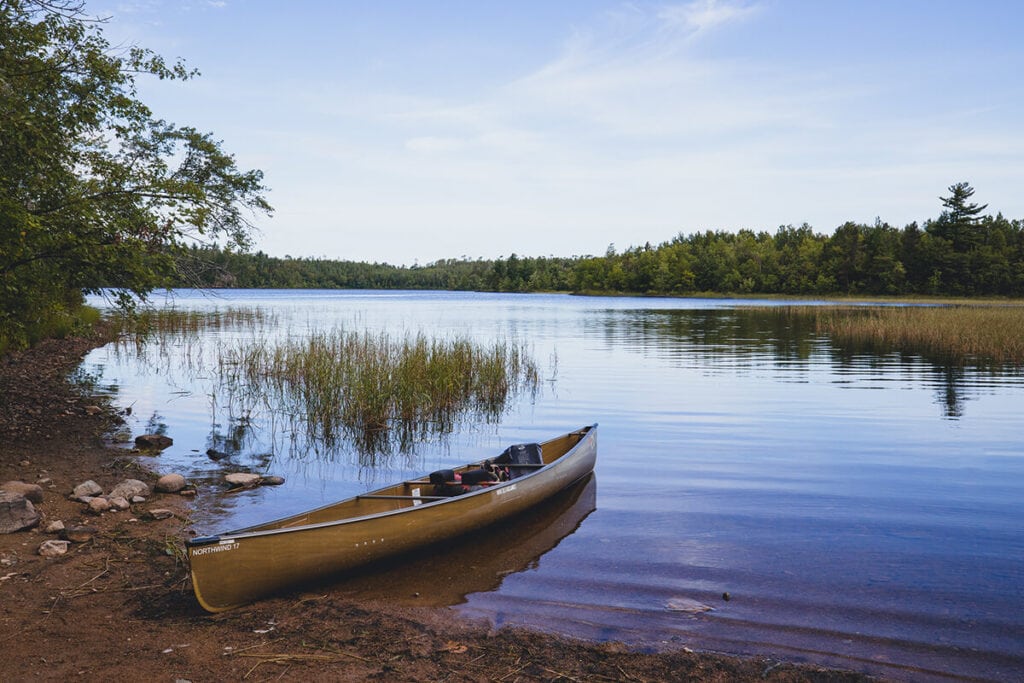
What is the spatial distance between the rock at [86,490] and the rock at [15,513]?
958 millimetres

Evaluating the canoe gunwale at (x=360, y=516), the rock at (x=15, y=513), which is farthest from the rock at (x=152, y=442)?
the canoe gunwale at (x=360, y=516)

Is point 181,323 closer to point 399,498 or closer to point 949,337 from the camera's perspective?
point 399,498

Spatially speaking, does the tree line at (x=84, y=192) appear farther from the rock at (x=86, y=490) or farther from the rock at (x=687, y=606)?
the rock at (x=687, y=606)

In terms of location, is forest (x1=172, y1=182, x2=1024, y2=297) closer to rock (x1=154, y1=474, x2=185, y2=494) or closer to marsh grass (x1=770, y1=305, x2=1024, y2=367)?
marsh grass (x1=770, y1=305, x2=1024, y2=367)

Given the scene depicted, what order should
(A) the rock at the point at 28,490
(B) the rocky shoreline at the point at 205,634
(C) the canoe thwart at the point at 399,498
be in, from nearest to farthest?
1. (B) the rocky shoreline at the point at 205,634
2. (C) the canoe thwart at the point at 399,498
3. (A) the rock at the point at 28,490

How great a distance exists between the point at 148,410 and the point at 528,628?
11984mm

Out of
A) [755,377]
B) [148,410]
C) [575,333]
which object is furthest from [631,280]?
[148,410]

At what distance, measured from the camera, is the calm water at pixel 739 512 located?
5367 mm

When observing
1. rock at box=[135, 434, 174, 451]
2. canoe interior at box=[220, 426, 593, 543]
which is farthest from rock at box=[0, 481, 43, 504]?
rock at box=[135, 434, 174, 451]

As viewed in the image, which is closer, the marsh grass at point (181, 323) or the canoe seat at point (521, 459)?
the canoe seat at point (521, 459)

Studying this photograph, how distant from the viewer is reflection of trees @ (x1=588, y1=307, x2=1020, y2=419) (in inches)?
790

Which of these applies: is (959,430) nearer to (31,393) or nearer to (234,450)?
(234,450)

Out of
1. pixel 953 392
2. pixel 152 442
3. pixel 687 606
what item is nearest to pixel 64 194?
pixel 152 442

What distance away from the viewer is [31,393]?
14078mm
